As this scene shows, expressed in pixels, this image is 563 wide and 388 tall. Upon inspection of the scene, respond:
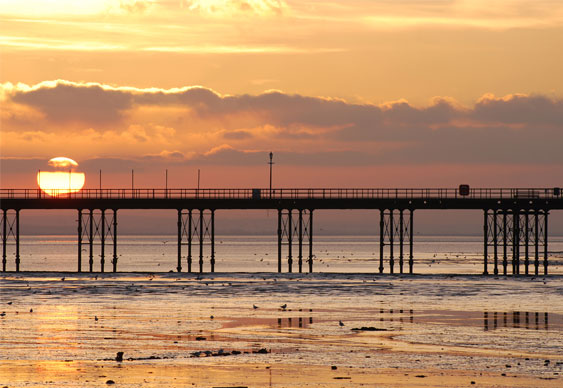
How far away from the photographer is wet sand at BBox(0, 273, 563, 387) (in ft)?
94.4

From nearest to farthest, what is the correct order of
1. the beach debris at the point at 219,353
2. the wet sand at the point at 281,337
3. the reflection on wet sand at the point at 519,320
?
the wet sand at the point at 281,337 → the beach debris at the point at 219,353 → the reflection on wet sand at the point at 519,320

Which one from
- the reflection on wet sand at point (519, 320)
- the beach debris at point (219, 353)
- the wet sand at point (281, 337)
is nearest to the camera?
the wet sand at point (281, 337)

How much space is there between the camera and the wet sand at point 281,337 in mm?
28766

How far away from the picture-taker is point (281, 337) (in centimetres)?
3803

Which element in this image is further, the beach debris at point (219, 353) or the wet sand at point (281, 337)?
the beach debris at point (219, 353)

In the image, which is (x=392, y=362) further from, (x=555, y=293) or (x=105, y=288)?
(x=105, y=288)

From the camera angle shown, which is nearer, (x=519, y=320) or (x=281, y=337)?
(x=281, y=337)

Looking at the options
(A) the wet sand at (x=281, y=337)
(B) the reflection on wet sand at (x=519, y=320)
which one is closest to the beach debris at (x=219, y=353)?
(A) the wet sand at (x=281, y=337)

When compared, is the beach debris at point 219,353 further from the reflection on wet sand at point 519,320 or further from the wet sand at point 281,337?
the reflection on wet sand at point 519,320

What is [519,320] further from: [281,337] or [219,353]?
[219,353]

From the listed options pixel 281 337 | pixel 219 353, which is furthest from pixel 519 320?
pixel 219 353

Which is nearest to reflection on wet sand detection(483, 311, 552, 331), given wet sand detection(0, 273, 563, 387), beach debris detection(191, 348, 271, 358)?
wet sand detection(0, 273, 563, 387)

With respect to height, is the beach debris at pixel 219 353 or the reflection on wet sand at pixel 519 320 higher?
the beach debris at pixel 219 353

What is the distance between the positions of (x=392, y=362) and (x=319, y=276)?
57787 millimetres
